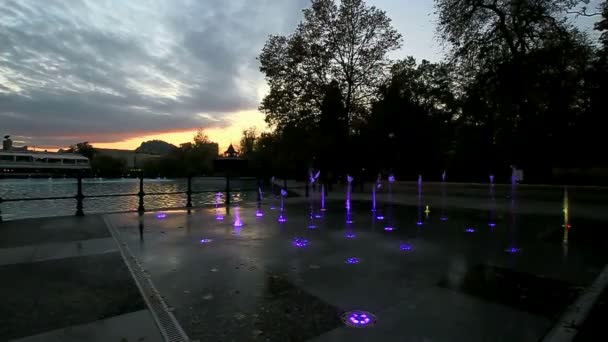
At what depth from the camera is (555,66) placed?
15.4 meters

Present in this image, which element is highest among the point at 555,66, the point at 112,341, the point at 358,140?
the point at 555,66

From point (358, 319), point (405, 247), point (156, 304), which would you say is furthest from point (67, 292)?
point (405, 247)

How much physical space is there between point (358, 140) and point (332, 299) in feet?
76.2

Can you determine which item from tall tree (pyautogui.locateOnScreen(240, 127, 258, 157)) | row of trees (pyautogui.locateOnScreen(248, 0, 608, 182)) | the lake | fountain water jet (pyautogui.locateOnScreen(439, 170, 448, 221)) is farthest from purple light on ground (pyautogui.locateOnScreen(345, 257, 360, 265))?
tall tree (pyautogui.locateOnScreen(240, 127, 258, 157))

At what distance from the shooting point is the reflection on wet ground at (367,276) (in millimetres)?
3039

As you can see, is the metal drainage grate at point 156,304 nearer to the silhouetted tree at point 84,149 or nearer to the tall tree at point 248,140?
the tall tree at point 248,140

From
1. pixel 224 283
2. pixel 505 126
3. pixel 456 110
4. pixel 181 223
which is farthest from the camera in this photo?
pixel 456 110

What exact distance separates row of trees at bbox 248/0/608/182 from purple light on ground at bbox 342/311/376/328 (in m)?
16.5

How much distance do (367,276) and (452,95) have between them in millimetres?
29580

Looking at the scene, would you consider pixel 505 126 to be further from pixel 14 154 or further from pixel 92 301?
pixel 14 154

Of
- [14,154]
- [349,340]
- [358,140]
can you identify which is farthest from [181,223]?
[14,154]

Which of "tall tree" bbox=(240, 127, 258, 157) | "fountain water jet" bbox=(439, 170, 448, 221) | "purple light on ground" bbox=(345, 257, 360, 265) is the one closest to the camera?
"purple light on ground" bbox=(345, 257, 360, 265)

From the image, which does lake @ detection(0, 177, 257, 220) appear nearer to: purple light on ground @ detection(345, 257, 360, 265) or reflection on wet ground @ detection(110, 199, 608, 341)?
reflection on wet ground @ detection(110, 199, 608, 341)

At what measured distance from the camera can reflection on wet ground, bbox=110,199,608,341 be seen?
9.97ft
